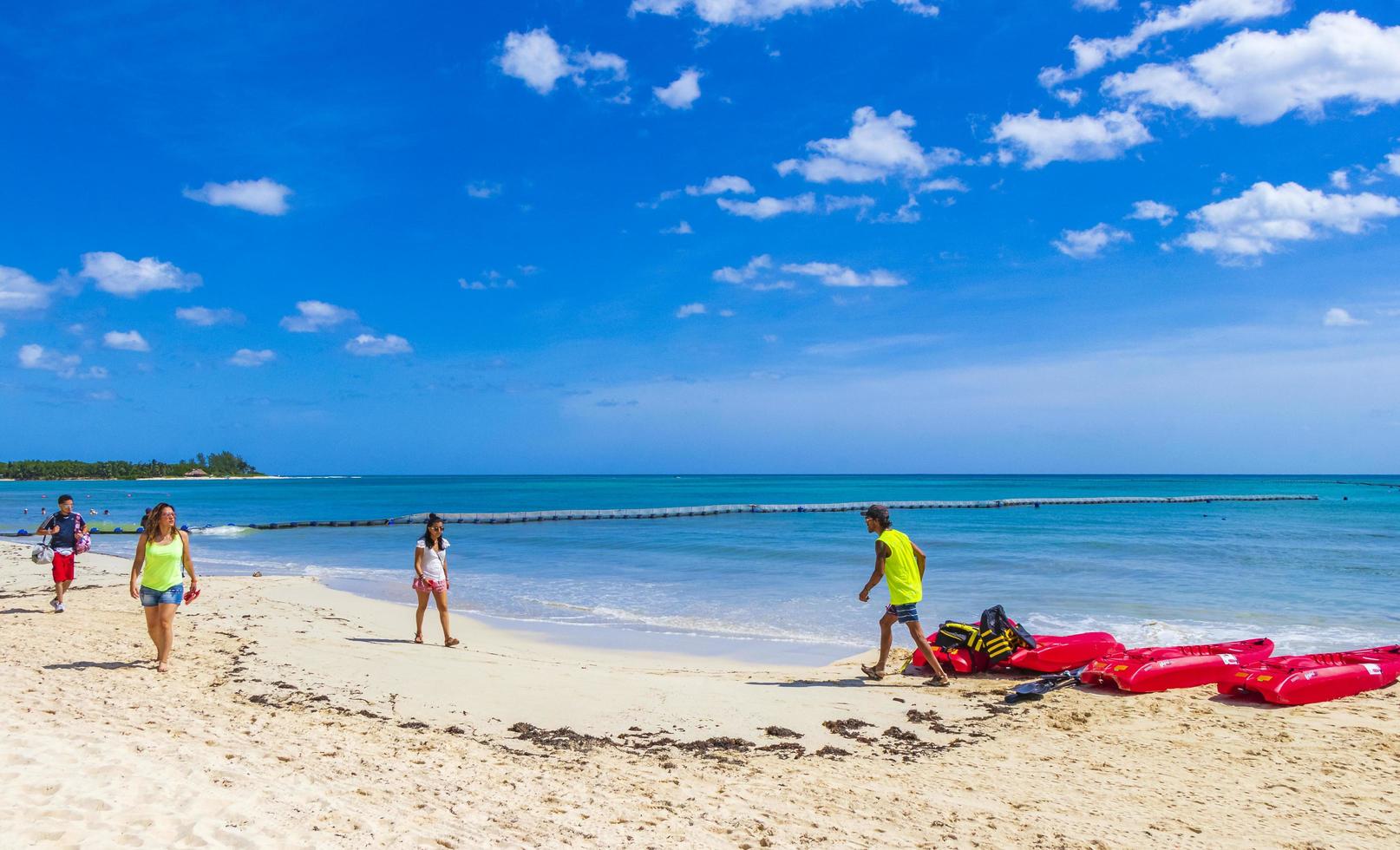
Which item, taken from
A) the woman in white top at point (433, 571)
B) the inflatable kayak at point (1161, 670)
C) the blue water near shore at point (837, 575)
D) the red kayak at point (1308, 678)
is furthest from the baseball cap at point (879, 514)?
the woman in white top at point (433, 571)

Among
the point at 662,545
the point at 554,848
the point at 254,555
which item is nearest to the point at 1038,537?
the point at 662,545

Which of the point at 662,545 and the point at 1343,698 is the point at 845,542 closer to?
the point at 662,545

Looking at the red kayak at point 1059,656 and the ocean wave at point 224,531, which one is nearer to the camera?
the red kayak at point 1059,656

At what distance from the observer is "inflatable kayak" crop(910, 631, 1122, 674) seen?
28.7 feet

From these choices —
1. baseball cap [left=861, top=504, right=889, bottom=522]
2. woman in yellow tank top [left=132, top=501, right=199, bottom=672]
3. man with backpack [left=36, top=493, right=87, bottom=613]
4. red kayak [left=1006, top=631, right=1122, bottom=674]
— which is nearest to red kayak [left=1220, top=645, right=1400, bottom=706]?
red kayak [left=1006, top=631, right=1122, bottom=674]

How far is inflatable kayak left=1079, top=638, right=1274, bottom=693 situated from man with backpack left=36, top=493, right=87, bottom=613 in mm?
12450

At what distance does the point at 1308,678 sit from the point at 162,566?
1041cm

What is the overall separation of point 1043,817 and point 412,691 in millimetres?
5215

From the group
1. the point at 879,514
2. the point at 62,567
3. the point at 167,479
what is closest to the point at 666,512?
the point at 62,567

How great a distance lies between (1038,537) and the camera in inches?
1248

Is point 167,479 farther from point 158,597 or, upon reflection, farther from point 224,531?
point 158,597

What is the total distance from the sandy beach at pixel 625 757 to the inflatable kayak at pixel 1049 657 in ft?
0.96

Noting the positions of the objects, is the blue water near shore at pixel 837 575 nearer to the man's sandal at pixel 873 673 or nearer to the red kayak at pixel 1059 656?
the man's sandal at pixel 873 673

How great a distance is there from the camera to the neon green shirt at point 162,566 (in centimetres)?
750
